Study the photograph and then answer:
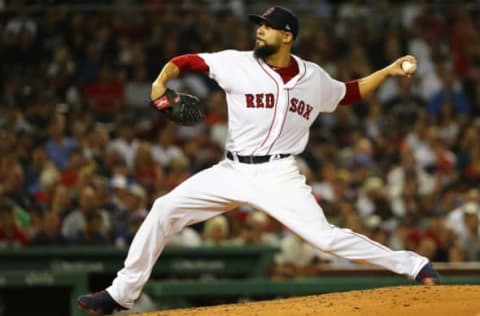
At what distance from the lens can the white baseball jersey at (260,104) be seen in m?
6.64

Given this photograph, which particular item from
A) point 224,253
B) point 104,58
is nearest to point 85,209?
point 224,253

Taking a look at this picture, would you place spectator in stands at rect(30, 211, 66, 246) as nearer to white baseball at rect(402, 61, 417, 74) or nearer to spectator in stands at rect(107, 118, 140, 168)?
spectator in stands at rect(107, 118, 140, 168)

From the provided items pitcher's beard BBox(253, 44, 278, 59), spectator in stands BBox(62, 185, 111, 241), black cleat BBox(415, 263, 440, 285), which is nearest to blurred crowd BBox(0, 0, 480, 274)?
spectator in stands BBox(62, 185, 111, 241)

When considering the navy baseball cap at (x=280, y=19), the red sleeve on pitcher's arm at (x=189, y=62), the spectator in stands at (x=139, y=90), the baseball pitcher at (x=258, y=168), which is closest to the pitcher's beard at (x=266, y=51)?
the baseball pitcher at (x=258, y=168)

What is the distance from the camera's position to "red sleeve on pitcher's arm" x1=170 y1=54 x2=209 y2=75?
6.57m

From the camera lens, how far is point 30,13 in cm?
1350

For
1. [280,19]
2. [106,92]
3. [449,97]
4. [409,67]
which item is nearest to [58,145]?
[106,92]

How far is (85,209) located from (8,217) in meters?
0.74

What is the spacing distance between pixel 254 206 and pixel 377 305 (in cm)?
91

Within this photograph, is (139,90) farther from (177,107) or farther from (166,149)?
(177,107)

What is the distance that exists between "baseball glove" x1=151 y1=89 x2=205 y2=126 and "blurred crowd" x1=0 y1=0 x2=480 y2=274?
3844 mm

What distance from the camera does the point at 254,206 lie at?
6555mm

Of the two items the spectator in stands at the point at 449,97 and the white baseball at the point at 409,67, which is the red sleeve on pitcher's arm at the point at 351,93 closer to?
the white baseball at the point at 409,67

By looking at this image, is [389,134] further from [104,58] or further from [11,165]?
[11,165]
